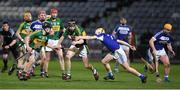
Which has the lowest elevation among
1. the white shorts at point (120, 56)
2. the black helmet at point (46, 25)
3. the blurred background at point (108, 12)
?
the white shorts at point (120, 56)

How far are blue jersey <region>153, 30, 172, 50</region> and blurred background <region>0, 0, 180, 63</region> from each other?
15090 mm

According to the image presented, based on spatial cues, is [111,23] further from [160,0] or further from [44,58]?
[44,58]

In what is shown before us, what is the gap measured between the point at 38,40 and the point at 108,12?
21.0 metres

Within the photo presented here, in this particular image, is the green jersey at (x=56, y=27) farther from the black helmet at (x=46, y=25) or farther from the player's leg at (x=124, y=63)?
the player's leg at (x=124, y=63)

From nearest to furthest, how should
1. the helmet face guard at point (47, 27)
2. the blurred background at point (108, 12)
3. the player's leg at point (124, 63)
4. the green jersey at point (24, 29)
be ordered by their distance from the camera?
the player's leg at point (124, 63), the helmet face guard at point (47, 27), the green jersey at point (24, 29), the blurred background at point (108, 12)

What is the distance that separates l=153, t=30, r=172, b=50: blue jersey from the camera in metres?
20.8

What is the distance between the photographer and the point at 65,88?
16.7m

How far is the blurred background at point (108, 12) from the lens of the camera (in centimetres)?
3838

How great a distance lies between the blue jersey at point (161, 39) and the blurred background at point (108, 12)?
49.5 ft

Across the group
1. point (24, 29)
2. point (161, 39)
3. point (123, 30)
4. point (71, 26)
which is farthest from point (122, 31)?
point (71, 26)

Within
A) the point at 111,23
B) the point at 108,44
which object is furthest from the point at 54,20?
the point at 111,23

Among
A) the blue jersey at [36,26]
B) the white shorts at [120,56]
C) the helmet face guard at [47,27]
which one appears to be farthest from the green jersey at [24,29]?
the white shorts at [120,56]

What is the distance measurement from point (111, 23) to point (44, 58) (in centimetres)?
1838

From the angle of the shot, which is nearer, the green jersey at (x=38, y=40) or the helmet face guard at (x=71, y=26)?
the green jersey at (x=38, y=40)
